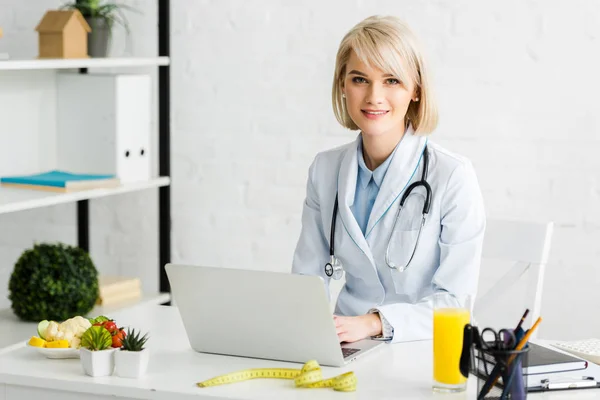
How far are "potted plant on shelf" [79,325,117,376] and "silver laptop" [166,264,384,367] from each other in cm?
14

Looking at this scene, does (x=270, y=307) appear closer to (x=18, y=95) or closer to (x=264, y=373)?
(x=264, y=373)

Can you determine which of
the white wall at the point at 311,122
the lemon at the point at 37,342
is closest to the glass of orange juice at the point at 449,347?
the lemon at the point at 37,342

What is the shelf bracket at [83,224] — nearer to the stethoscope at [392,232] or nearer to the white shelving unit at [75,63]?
the white shelving unit at [75,63]

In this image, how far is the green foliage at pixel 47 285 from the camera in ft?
9.11

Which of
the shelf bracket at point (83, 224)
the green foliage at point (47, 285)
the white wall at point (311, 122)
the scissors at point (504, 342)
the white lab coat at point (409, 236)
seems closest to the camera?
the scissors at point (504, 342)

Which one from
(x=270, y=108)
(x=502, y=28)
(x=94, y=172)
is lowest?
(x=94, y=172)

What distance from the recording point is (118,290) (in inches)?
124

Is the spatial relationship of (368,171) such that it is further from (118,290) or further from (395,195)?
(118,290)

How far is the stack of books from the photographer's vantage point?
3086mm

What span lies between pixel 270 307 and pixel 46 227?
2.07 meters

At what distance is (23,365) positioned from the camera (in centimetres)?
176

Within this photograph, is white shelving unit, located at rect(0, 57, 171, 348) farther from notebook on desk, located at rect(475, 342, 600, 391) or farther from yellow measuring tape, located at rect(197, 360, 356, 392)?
notebook on desk, located at rect(475, 342, 600, 391)

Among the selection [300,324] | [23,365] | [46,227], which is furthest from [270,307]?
[46,227]

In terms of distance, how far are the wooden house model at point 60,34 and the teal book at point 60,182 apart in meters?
0.37
